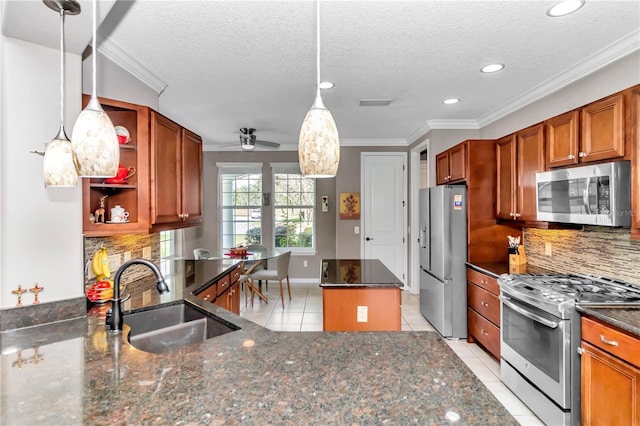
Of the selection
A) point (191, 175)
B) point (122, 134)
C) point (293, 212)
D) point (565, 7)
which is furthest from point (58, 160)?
point (293, 212)

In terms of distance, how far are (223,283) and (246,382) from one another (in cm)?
211

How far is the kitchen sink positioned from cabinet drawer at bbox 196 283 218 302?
0.37 meters

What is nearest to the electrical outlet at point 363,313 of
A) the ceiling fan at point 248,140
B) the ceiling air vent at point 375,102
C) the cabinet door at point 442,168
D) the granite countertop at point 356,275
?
the granite countertop at point 356,275

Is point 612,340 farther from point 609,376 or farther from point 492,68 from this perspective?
point 492,68

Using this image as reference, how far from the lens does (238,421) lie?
86cm

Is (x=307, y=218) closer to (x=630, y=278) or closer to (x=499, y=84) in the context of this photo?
(x=499, y=84)

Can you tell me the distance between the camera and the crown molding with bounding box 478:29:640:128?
2.21m

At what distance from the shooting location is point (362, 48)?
92.2 inches

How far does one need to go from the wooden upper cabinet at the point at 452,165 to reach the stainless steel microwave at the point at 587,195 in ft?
2.94

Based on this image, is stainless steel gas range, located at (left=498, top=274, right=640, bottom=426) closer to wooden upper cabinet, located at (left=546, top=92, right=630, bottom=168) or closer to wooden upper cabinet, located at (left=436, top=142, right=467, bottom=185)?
wooden upper cabinet, located at (left=546, top=92, right=630, bottom=168)

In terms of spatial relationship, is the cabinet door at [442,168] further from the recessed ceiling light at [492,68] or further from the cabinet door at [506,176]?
the recessed ceiling light at [492,68]

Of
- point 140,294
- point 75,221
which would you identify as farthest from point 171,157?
point 140,294

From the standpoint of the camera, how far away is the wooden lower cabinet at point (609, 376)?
1566 mm

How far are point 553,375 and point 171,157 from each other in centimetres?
296
